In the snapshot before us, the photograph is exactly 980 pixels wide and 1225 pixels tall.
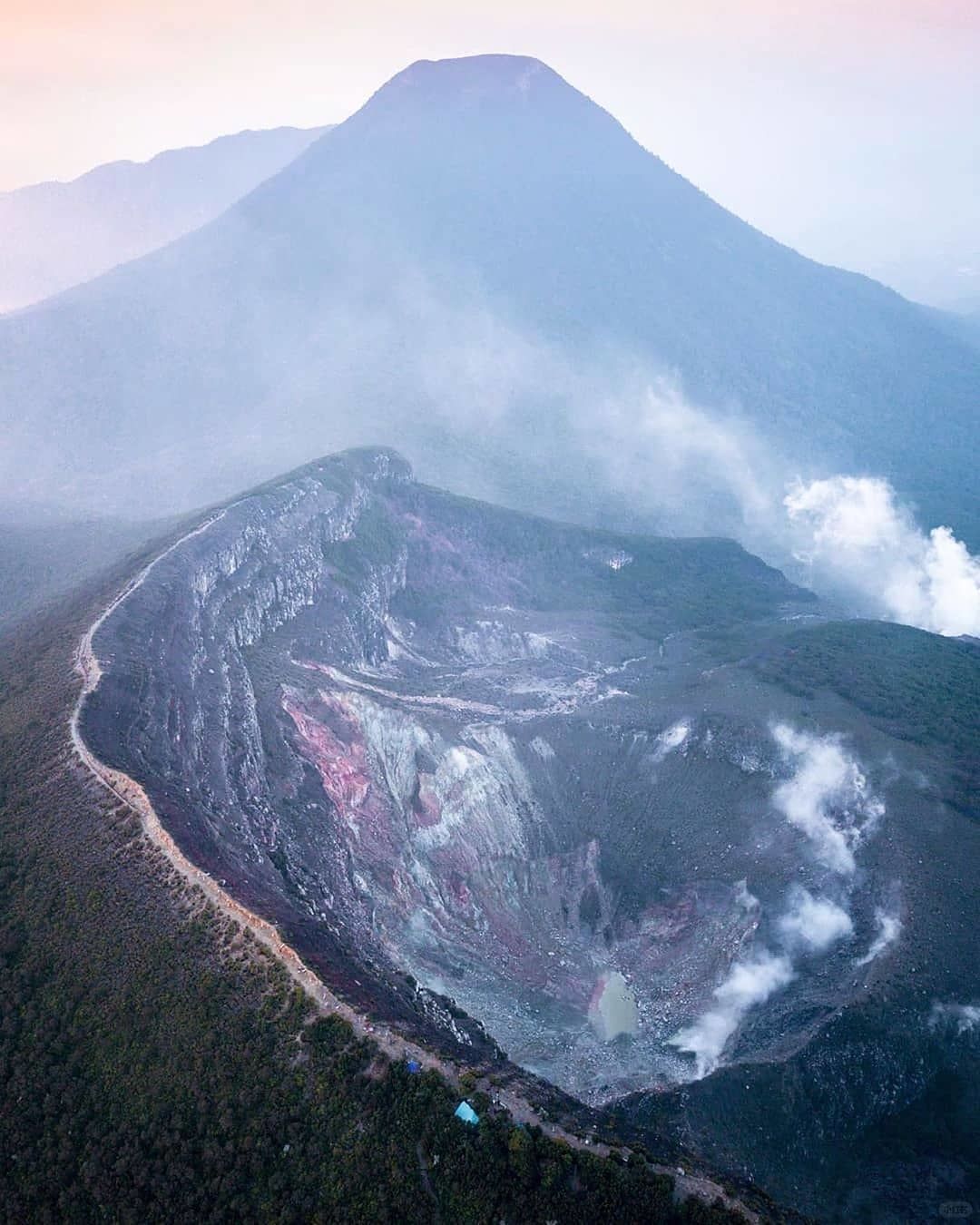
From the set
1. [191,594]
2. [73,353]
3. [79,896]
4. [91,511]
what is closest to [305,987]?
[79,896]

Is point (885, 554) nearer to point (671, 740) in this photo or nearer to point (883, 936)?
point (671, 740)

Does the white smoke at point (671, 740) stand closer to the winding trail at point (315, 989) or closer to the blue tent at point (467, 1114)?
the winding trail at point (315, 989)

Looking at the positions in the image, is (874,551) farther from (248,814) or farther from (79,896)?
(79,896)

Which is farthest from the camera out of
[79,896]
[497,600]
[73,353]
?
[73,353]

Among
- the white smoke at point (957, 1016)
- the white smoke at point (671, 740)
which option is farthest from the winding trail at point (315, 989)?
the white smoke at point (671, 740)

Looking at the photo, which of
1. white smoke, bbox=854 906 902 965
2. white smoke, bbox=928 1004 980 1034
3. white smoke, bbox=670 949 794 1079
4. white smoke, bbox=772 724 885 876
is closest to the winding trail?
white smoke, bbox=670 949 794 1079

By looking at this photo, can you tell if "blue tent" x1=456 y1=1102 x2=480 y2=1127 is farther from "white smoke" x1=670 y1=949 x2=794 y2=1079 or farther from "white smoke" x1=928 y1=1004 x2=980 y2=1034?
"white smoke" x1=928 y1=1004 x2=980 y2=1034

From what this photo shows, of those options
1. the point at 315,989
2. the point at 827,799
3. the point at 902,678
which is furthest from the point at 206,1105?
the point at 902,678
